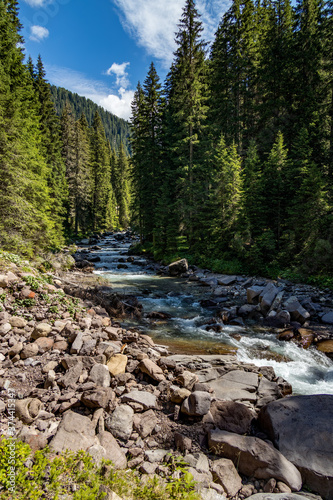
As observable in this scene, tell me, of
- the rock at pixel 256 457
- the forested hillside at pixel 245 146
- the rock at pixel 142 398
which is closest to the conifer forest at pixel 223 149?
the forested hillside at pixel 245 146

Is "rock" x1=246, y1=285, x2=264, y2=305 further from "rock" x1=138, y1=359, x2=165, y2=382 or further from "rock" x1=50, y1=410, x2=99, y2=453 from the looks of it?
"rock" x1=50, y1=410, x2=99, y2=453

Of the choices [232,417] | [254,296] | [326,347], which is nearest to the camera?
[232,417]

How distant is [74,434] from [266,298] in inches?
386

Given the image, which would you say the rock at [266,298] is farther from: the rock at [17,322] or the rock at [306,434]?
the rock at [17,322]

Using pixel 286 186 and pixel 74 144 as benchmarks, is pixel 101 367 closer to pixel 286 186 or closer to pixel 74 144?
pixel 286 186

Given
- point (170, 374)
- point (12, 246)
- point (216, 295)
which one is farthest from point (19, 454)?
point (216, 295)

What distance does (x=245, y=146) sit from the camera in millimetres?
27219

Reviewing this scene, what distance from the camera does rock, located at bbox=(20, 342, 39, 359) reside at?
4.64 metres

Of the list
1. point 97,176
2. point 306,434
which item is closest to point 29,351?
point 306,434

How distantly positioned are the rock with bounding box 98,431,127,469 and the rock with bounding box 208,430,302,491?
49.3 inches

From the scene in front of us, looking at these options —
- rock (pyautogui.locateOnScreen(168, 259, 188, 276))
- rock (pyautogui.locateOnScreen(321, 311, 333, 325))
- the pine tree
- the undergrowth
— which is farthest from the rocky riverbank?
the pine tree

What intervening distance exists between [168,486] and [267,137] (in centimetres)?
2601

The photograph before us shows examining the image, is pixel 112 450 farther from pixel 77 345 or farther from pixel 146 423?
pixel 77 345

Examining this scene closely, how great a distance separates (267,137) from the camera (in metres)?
23.1
